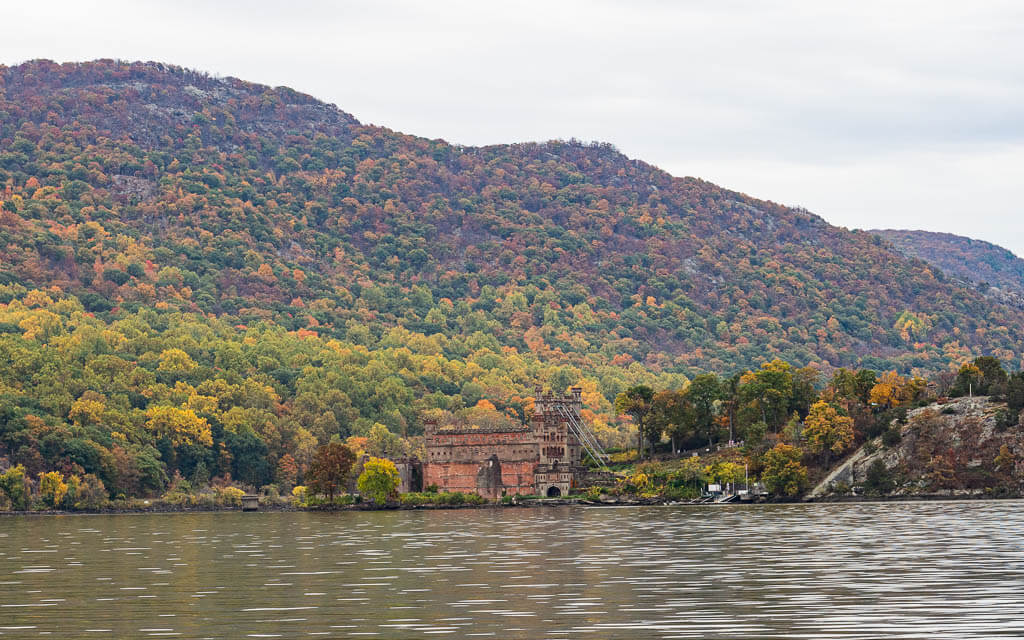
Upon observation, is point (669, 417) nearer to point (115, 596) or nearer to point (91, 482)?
point (91, 482)

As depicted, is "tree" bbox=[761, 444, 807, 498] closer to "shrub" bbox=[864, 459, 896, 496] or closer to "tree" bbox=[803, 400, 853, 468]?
"tree" bbox=[803, 400, 853, 468]

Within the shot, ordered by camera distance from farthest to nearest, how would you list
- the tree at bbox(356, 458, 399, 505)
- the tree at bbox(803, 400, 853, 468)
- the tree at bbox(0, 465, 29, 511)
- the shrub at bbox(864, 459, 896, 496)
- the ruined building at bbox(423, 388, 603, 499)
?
the ruined building at bbox(423, 388, 603, 499)
the tree at bbox(356, 458, 399, 505)
the tree at bbox(0, 465, 29, 511)
the tree at bbox(803, 400, 853, 468)
the shrub at bbox(864, 459, 896, 496)

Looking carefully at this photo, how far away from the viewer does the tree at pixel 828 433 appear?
16150 centimetres

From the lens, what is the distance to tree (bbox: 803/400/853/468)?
162 metres

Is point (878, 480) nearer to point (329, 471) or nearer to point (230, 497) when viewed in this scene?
point (329, 471)

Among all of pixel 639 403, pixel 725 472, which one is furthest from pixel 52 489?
pixel 725 472

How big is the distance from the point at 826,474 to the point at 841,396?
2056cm

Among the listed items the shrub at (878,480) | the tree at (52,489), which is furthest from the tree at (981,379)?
the tree at (52,489)

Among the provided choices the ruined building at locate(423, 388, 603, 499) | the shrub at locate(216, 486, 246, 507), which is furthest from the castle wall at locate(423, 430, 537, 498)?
the shrub at locate(216, 486, 246, 507)

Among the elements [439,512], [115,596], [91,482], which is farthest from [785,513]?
[91,482]

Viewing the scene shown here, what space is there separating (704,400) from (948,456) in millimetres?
38108

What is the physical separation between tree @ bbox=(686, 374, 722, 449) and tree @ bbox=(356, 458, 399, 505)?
35.1 meters

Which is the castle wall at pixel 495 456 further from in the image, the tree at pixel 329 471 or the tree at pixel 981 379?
the tree at pixel 981 379

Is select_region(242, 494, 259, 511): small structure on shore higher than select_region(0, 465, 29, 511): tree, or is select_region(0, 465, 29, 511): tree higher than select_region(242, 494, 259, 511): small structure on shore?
select_region(0, 465, 29, 511): tree
